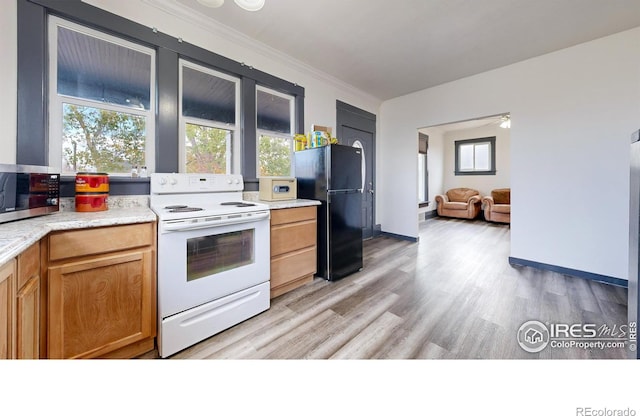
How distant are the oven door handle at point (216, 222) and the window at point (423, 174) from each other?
5.79 metres

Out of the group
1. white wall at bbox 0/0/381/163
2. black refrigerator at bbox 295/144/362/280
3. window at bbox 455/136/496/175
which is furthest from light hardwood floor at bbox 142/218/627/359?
window at bbox 455/136/496/175

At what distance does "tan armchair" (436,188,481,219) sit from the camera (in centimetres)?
660

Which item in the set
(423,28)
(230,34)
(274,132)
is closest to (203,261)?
(274,132)

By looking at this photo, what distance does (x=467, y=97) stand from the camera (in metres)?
3.59

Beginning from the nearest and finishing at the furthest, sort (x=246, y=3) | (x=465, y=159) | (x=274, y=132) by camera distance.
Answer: (x=246, y=3), (x=274, y=132), (x=465, y=159)

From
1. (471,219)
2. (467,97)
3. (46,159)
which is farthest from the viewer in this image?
(471,219)

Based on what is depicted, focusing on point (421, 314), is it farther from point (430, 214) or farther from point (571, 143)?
point (430, 214)

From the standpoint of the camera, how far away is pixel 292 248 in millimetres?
2418

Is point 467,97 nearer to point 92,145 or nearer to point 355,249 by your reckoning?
point 355,249

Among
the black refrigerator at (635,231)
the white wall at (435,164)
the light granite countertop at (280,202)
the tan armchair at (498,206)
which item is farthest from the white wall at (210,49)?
the tan armchair at (498,206)

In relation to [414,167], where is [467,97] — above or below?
above

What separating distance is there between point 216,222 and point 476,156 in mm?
7833
